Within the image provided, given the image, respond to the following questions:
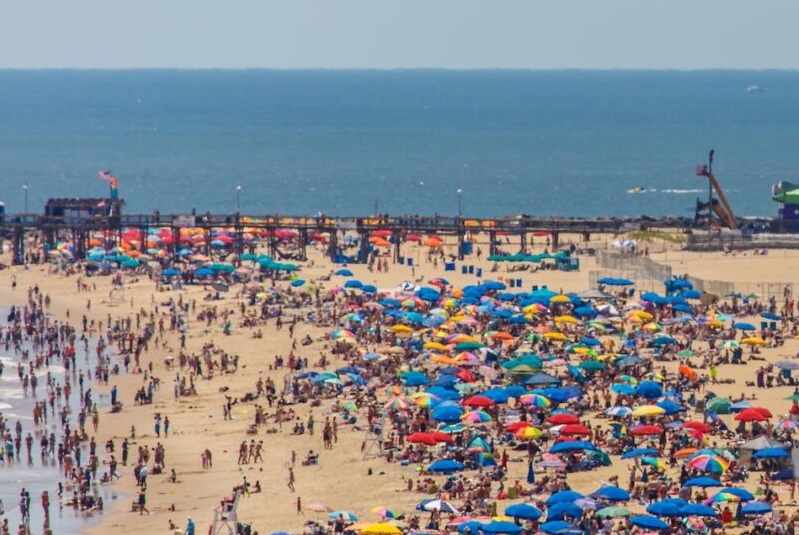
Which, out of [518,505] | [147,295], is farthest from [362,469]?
[147,295]

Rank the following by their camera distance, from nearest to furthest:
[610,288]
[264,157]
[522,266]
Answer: [610,288] → [522,266] → [264,157]

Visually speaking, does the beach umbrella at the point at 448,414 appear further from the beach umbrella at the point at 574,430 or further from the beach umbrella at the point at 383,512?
the beach umbrella at the point at 383,512

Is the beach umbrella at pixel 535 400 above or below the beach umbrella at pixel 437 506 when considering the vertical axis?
above

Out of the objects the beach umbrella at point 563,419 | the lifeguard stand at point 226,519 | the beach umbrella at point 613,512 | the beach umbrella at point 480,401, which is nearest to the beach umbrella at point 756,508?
the beach umbrella at point 613,512

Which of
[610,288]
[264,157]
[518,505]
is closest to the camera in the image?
[518,505]

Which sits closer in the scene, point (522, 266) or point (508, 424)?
point (508, 424)

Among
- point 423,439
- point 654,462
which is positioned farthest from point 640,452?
point 423,439

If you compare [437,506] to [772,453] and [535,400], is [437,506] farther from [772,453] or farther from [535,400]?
[535,400]

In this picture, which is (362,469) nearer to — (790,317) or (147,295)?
(790,317)
